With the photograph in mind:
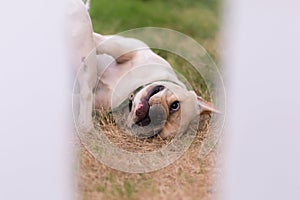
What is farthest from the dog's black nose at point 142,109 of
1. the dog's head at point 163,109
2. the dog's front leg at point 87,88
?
the dog's front leg at point 87,88

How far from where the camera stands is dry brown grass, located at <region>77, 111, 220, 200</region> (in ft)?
5.09

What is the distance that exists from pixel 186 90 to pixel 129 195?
28cm

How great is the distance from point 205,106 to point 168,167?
170 mm

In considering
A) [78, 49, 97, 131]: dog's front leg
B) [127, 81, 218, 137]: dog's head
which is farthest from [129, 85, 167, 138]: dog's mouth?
[78, 49, 97, 131]: dog's front leg

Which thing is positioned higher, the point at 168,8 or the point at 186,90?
the point at 168,8

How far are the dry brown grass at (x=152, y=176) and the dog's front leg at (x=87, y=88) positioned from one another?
0.03 m

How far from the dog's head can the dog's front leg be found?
3.7 inches
